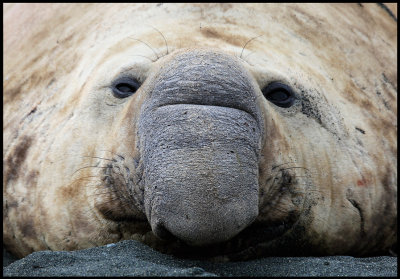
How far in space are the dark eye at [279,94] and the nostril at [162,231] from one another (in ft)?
3.48

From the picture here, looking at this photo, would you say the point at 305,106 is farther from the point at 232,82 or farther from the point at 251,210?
the point at 251,210

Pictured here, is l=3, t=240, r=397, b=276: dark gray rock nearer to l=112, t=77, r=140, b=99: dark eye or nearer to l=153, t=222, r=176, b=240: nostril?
l=153, t=222, r=176, b=240: nostril

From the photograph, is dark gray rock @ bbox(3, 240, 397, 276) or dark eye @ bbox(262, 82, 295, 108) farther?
dark eye @ bbox(262, 82, 295, 108)

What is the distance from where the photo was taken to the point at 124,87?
12.4 ft

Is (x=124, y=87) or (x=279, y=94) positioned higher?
(x=279, y=94)

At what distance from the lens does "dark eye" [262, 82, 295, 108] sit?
3.83 meters

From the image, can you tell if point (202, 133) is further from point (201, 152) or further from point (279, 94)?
point (279, 94)

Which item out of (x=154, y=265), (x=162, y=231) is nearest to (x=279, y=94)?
(x=162, y=231)

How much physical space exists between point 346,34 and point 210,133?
2286 mm

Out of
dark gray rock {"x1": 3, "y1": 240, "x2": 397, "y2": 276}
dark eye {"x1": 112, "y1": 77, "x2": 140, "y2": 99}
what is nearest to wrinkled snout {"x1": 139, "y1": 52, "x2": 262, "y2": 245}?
dark gray rock {"x1": 3, "y1": 240, "x2": 397, "y2": 276}

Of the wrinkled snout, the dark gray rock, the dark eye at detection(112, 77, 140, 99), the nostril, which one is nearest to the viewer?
the dark gray rock

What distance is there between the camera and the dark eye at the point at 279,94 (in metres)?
3.83

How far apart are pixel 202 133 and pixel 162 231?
1.55 ft

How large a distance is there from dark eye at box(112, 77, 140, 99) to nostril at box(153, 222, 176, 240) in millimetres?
919
